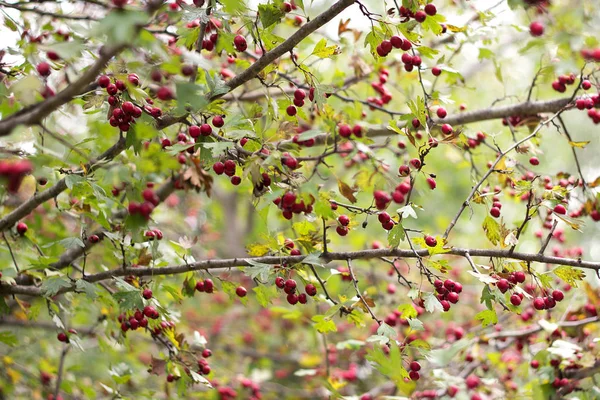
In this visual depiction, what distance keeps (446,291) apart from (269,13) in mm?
1374

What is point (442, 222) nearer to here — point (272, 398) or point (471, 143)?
point (272, 398)

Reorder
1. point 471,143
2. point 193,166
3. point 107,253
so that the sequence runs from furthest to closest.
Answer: point 471,143 < point 107,253 < point 193,166

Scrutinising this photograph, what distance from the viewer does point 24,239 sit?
291cm

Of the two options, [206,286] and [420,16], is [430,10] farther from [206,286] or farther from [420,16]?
[206,286]

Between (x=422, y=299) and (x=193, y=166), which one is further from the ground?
(x=193, y=166)

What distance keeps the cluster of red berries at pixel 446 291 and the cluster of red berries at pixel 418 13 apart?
111 centimetres

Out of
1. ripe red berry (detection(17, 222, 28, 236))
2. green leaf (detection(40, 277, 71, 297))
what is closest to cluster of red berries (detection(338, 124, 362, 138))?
green leaf (detection(40, 277, 71, 297))

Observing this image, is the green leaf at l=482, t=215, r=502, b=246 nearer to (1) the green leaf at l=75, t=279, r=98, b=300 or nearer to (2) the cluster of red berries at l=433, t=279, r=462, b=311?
(2) the cluster of red berries at l=433, t=279, r=462, b=311

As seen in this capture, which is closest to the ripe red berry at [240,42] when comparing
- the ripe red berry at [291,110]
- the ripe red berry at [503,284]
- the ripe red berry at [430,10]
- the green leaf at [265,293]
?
the ripe red berry at [291,110]

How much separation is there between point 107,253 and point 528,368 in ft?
9.33

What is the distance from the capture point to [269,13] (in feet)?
7.27

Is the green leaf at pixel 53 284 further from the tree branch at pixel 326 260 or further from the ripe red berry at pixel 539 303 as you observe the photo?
the ripe red berry at pixel 539 303

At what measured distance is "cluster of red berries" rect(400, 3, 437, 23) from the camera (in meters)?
2.22

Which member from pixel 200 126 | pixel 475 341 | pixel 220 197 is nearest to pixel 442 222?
pixel 220 197
